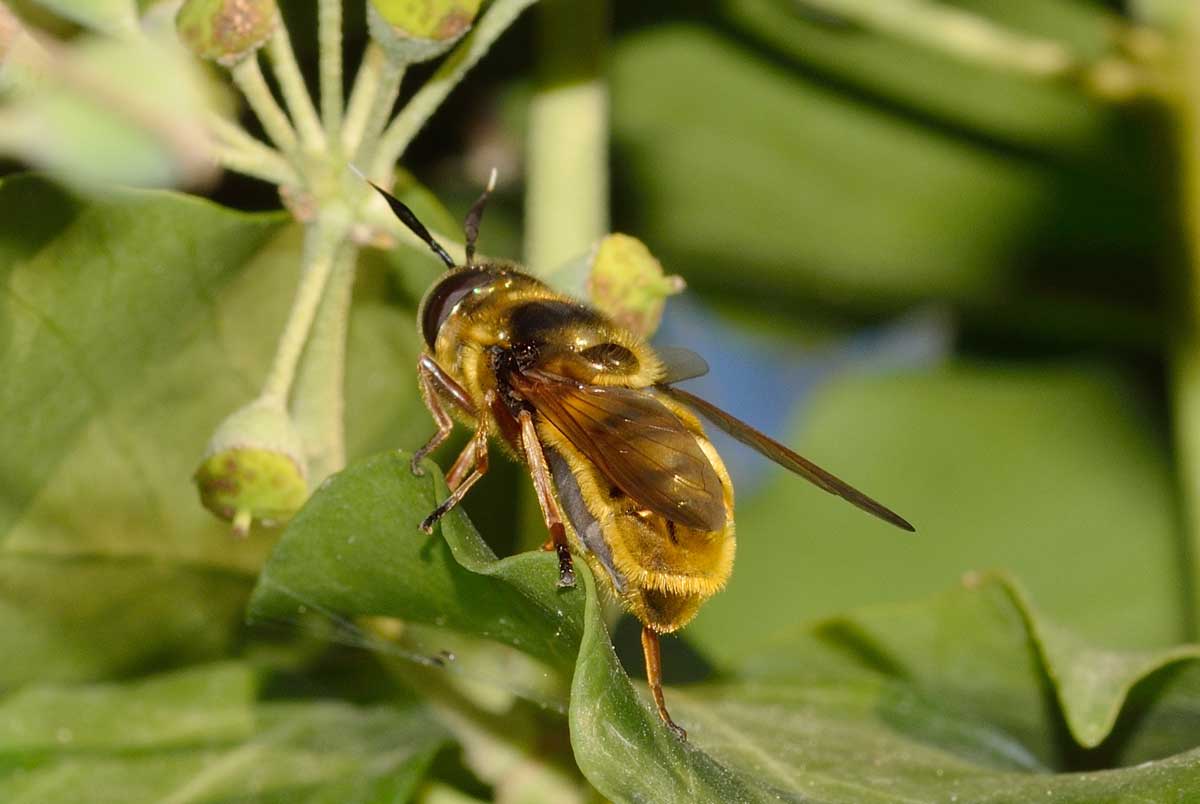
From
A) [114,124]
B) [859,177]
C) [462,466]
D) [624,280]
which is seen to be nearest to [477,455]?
[462,466]

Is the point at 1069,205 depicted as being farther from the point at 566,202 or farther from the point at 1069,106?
the point at 566,202

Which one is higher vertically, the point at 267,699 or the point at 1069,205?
the point at 1069,205

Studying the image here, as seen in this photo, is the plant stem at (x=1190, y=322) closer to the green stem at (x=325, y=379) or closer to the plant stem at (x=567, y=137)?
the plant stem at (x=567, y=137)

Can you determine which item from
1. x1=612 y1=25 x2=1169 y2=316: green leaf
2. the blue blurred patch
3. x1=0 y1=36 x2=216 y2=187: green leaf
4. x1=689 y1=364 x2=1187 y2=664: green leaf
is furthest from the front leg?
the blue blurred patch

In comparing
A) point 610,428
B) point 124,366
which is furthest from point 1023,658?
point 124,366

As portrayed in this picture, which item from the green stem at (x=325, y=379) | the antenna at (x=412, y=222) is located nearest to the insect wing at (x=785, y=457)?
the antenna at (x=412, y=222)
